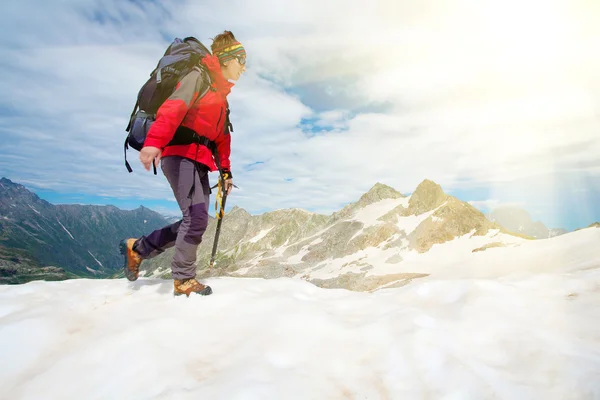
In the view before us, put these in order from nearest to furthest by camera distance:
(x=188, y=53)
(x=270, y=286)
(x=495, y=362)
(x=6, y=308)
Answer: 1. (x=495, y=362)
2. (x=6, y=308)
3. (x=188, y=53)
4. (x=270, y=286)

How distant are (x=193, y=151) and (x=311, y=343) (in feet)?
12.6

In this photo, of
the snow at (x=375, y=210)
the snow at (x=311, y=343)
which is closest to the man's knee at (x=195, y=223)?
the snow at (x=311, y=343)

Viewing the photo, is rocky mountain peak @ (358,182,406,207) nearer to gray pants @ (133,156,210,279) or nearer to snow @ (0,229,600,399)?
gray pants @ (133,156,210,279)

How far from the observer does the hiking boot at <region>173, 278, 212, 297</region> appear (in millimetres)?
5156

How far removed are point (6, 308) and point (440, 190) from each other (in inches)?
4230

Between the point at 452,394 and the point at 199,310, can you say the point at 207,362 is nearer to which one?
the point at 199,310

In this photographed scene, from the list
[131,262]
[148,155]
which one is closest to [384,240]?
[131,262]

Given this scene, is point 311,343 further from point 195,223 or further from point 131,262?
point 131,262

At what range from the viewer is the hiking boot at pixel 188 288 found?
516 cm

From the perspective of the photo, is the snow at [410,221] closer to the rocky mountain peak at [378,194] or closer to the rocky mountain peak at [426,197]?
the rocky mountain peak at [426,197]

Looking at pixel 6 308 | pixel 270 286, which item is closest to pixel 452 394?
pixel 270 286

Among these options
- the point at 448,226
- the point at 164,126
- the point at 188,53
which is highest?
the point at 188,53

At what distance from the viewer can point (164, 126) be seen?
4.88m

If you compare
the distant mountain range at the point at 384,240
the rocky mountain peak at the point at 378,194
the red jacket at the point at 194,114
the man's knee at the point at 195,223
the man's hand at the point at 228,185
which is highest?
the rocky mountain peak at the point at 378,194
